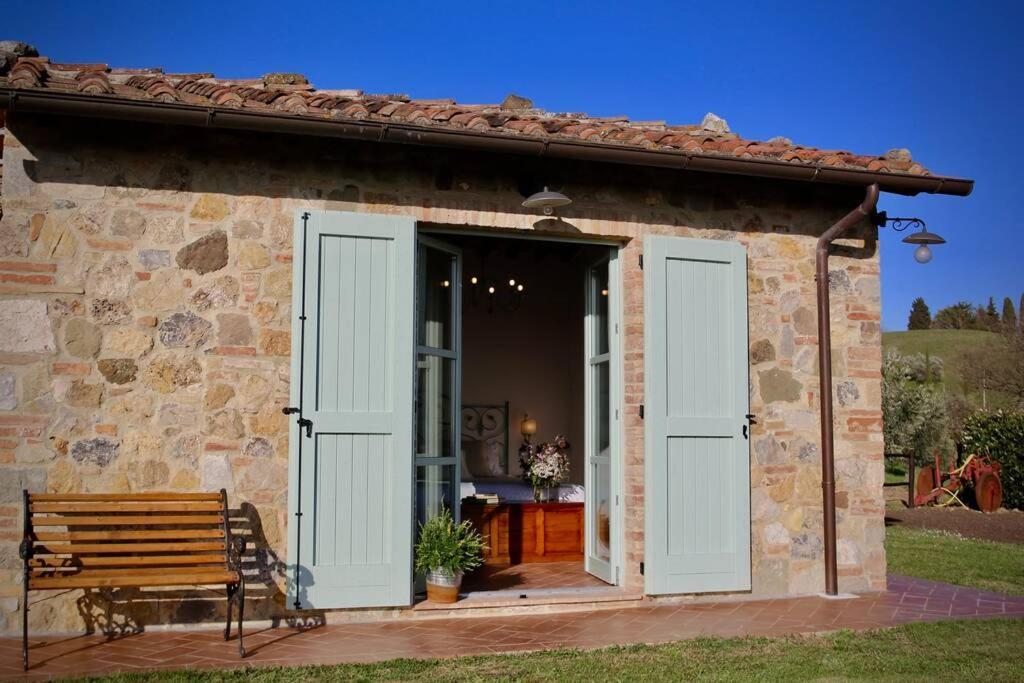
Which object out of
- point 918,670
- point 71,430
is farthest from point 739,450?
point 71,430

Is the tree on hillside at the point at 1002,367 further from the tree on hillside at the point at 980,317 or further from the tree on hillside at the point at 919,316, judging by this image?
the tree on hillside at the point at 919,316

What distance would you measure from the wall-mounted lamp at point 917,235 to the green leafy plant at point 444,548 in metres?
4.00

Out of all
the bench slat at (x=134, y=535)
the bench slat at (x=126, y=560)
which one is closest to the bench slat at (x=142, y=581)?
the bench slat at (x=126, y=560)

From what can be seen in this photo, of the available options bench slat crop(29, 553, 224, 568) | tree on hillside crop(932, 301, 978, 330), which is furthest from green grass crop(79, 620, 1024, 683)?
tree on hillside crop(932, 301, 978, 330)

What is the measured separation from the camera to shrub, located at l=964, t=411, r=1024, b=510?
13953 mm

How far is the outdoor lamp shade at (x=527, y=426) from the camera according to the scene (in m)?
10.0

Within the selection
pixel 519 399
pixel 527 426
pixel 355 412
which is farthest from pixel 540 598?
pixel 519 399

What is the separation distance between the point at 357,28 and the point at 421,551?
380 inches

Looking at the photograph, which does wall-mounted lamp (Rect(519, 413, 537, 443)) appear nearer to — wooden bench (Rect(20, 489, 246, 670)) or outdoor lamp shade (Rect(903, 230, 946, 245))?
outdoor lamp shade (Rect(903, 230, 946, 245))

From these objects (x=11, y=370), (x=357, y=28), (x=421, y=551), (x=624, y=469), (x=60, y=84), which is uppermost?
(x=357, y=28)

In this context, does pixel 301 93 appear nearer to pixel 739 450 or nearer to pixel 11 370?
pixel 11 370

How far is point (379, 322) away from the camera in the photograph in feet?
19.1

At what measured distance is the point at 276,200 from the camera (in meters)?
5.75

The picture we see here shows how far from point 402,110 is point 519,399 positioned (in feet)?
17.5
